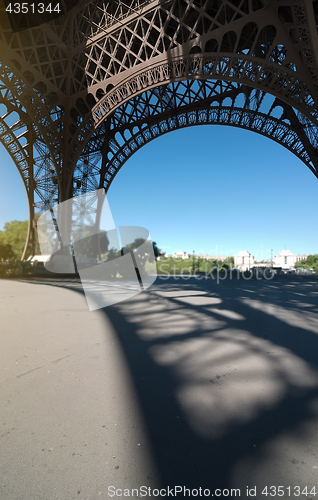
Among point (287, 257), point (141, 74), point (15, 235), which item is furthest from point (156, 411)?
point (287, 257)

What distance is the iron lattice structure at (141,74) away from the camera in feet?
35.1

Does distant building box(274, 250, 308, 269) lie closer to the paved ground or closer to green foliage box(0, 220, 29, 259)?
green foliage box(0, 220, 29, 259)

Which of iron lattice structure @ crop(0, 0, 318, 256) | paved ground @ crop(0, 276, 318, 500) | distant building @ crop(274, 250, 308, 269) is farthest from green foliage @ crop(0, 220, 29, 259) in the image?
distant building @ crop(274, 250, 308, 269)

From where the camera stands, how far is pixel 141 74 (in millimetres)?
12719

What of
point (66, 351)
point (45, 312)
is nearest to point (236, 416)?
point (66, 351)

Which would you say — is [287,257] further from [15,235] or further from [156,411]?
[156,411]

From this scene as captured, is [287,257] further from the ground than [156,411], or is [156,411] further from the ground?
[287,257]

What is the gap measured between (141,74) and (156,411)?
1522 centimetres

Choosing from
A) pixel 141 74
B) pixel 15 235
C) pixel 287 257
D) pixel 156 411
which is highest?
pixel 141 74

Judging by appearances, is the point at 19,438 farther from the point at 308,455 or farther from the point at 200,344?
the point at 200,344

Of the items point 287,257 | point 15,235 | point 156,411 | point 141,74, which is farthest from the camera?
point 287,257

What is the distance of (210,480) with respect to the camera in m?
1.35

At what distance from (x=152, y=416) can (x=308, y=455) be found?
109cm

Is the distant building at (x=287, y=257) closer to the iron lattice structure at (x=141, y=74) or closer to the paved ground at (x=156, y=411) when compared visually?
the iron lattice structure at (x=141, y=74)
